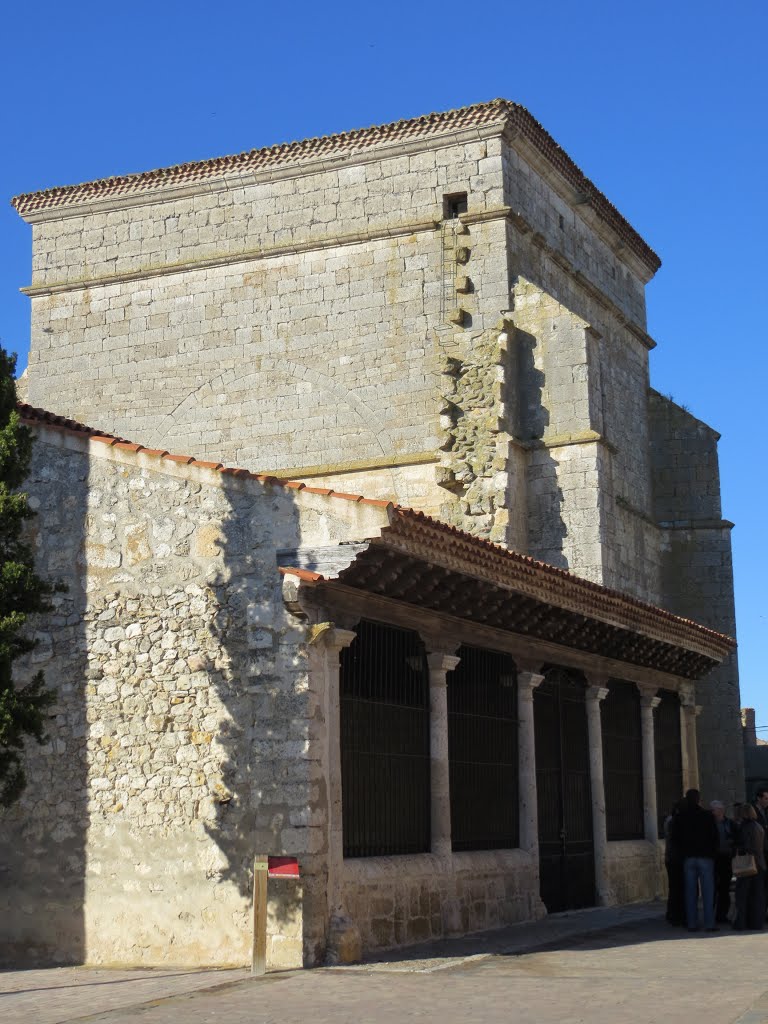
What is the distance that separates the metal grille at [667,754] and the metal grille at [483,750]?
199 inches

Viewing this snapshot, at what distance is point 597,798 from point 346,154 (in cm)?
1081

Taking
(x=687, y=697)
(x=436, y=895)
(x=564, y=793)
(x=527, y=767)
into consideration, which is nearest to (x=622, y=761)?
(x=564, y=793)

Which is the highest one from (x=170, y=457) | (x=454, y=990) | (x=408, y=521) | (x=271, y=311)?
(x=271, y=311)

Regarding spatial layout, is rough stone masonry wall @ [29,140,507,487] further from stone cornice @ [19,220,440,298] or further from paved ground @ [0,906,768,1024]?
paved ground @ [0,906,768,1024]

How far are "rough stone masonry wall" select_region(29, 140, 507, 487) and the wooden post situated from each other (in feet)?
37.3

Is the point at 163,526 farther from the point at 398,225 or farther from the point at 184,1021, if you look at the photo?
the point at 398,225

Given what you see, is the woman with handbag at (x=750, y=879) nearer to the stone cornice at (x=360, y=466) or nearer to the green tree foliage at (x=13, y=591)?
the green tree foliage at (x=13, y=591)

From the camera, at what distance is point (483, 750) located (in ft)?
47.5

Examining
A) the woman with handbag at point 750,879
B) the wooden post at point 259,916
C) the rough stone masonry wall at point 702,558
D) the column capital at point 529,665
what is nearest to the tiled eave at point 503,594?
the column capital at point 529,665

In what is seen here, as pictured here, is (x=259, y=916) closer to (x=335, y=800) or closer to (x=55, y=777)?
(x=335, y=800)

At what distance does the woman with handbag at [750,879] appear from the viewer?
14.2m

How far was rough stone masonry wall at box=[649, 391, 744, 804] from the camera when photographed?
25469 mm

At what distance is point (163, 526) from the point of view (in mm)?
11969

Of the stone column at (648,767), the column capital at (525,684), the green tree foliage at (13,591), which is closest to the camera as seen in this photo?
the green tree foliage at (13,591)
